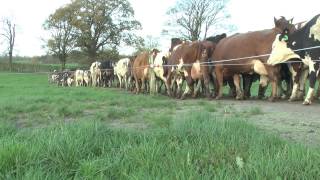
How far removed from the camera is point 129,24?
2734 inches

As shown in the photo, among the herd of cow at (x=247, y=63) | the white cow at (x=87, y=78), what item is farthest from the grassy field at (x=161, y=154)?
the white cow at (x=87, y=78)

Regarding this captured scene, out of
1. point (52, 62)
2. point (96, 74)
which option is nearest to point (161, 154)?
point (96, 74)

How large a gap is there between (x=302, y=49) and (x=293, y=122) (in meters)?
3.92

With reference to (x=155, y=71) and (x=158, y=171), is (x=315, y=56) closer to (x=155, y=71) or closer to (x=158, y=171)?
(x=158, y=171)

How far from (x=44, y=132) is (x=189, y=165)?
2.36 m

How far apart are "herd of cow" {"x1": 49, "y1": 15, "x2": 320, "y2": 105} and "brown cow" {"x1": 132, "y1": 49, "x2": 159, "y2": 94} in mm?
194

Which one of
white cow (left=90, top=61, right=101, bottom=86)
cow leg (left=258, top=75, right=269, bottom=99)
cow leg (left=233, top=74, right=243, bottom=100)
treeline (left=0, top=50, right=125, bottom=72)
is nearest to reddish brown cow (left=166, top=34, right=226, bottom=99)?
cow leg (left=233, top=74, right=243, bottom=100)

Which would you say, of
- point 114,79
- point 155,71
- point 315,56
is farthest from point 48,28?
point 315,56

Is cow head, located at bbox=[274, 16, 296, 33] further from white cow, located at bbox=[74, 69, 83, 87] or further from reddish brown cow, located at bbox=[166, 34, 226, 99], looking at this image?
white cow, located at bbox=[74, 69, 83, 87]

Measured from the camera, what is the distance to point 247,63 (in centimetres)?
1273

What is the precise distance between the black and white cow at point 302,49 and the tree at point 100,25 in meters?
56.0

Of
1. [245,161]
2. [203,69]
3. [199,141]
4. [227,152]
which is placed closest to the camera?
[245,161]

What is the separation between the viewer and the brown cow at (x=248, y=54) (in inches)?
471

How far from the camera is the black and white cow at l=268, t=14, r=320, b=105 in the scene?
10484 mm
